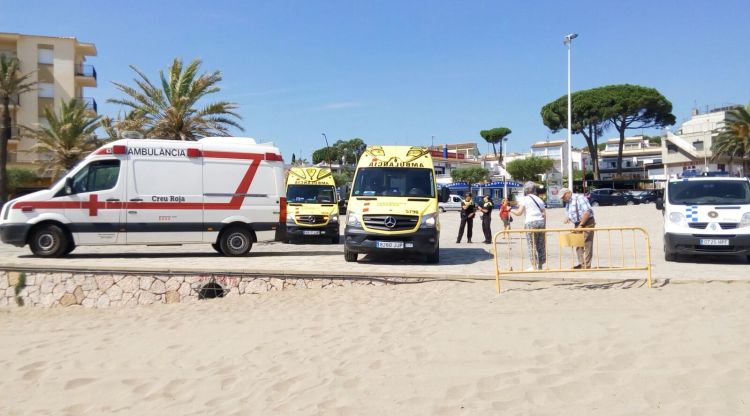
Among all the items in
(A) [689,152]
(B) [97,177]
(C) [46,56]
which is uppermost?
(C) [46,56]

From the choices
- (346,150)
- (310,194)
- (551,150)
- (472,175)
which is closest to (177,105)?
(310,194)

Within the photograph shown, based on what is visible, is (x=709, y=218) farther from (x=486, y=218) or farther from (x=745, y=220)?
(x=486, y=218)

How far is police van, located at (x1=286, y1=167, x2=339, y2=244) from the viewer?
17.3 m

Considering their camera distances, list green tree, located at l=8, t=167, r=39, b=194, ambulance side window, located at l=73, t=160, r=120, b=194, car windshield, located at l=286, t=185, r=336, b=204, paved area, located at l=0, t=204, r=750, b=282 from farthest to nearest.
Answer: green tree, located at l=8, t=167, r=39, b=194, car windshield, located at l=286, t=185, r=336, b=204, ambulance side window, located at l=73, t=160, r=120, b=194, paved area, located at l=0, t=204, r=750, b=282

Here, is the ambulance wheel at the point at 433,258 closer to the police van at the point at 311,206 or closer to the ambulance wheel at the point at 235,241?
the ambulance wheel at the point at 235,241

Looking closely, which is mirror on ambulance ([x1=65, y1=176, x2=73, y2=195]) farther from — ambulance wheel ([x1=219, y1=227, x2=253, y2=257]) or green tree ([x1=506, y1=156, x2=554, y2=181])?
green tree ([x1=506, y1=156, x2=554, y2=181])

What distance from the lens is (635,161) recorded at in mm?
100312

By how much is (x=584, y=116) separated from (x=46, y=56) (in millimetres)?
57725

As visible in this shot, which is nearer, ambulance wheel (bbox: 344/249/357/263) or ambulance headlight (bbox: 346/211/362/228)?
ambulance headlight (bbox: 346/211/362/228)

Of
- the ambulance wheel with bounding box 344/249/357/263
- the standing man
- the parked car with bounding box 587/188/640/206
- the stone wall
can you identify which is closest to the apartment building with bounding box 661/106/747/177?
the parked car with bounding box 587/188/640/206

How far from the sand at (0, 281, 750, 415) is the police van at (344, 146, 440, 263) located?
7.74 ft

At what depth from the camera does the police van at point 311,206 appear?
56.9ft

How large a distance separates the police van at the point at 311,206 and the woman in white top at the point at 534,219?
7.88 meters

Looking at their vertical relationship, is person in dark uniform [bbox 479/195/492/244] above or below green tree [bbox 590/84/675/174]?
below
